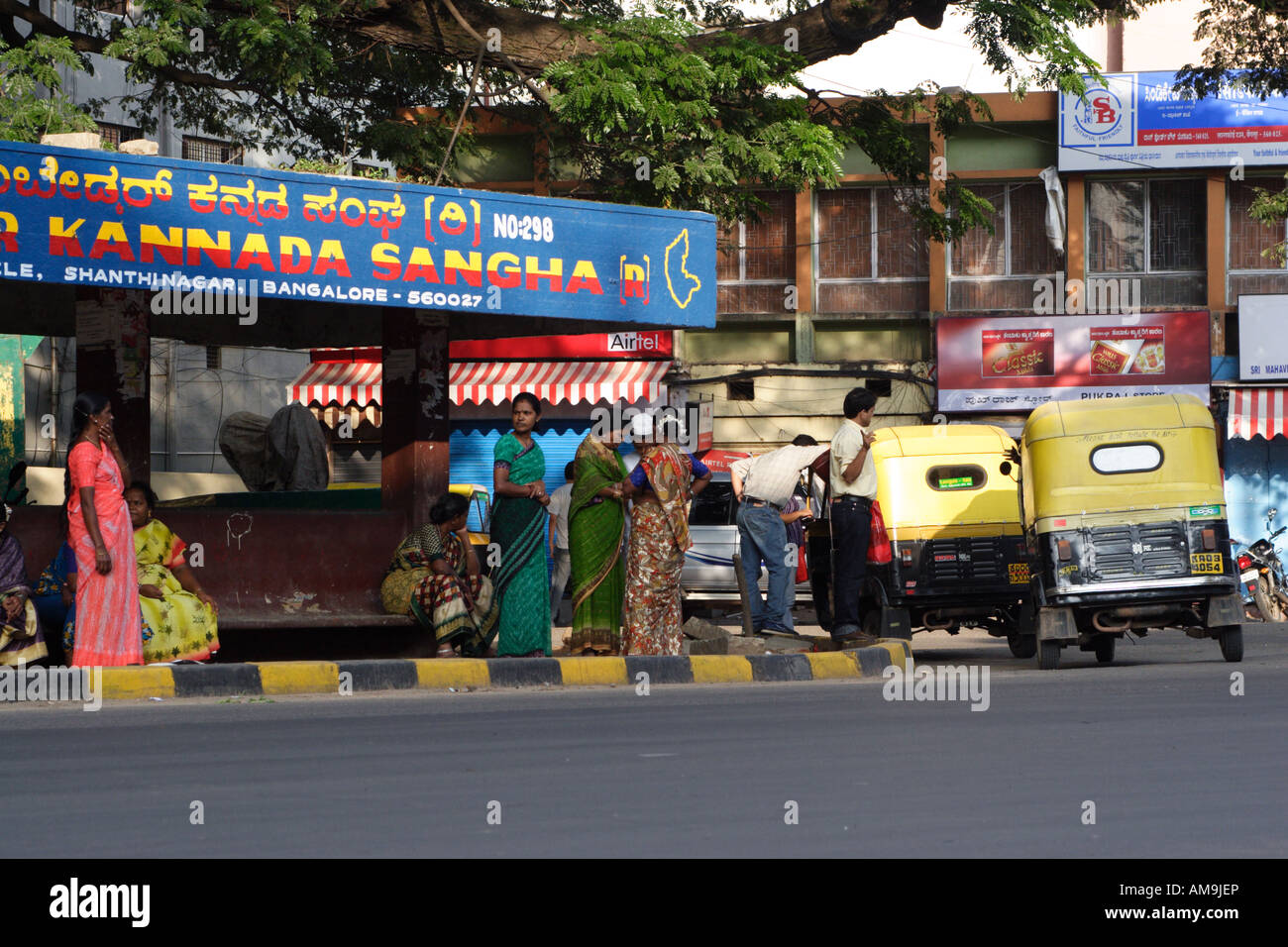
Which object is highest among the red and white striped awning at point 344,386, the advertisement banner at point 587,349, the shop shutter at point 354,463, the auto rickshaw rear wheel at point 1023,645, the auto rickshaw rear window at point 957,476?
the advertisement banner at point 587,349

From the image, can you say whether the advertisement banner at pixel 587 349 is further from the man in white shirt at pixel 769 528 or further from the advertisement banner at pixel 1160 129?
the man in white shirt at pixel 769 528

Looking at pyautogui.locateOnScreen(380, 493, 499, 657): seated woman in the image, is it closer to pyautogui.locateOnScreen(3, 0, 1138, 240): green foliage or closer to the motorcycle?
pyautogui.locateOnScreen(3, 0, 1138, 240): green foliage

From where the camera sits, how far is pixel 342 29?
16375mm

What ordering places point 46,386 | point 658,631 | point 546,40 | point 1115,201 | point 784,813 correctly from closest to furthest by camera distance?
point 784,813 → point 658,631 → point 546,40 → point 46,386 → point 1115,201

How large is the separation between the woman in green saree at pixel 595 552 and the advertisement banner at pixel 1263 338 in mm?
16865

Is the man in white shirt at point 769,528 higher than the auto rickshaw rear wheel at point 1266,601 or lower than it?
higher

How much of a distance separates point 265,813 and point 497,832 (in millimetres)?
871

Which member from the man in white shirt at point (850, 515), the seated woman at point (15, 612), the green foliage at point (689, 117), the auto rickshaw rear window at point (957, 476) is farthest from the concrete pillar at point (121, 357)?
the auto rickshaw rear window at point (957, 476)

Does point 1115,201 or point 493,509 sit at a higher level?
point 1115,201

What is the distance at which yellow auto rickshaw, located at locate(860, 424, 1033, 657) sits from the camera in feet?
45.6

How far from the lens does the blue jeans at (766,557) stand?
13.1 metres

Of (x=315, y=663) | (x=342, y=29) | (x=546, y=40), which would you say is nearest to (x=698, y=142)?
(x=546, y=40)

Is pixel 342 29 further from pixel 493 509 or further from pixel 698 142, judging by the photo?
pixel 493 509

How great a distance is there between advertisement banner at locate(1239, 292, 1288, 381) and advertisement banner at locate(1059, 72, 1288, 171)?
2.20 metres
